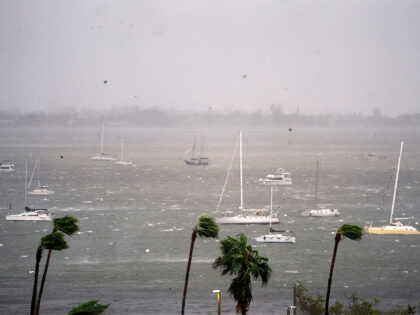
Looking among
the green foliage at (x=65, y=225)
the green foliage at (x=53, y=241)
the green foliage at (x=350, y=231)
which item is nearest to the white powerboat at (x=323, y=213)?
the green foliage at (x=350, y=231)

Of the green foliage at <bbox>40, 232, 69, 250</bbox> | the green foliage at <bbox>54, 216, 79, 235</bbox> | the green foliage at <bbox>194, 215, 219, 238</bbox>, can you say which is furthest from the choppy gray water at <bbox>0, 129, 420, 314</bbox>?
the green foliage at <bbox>40, 232, 69, 250</bbox>

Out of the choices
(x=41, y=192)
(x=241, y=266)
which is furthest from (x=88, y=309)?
(x=41, y=192)

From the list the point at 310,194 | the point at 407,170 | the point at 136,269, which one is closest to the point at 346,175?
the point at 407,170

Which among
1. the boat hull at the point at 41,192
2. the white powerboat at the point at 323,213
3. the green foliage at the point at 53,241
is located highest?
the green foliage at the point at 53,241

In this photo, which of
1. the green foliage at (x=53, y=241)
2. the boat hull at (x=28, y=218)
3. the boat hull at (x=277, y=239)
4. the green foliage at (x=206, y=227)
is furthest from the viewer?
the boat hull at (x=28, y=218)

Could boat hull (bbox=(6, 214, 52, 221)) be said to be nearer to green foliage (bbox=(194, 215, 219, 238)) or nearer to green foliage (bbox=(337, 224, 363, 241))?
green foliage (bbox=(194, 215, 219, 238))

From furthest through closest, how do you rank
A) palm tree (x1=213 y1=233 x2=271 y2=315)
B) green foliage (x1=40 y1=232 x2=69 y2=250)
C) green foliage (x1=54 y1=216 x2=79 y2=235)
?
green foliage (x1=54 y1=216 x2=79 y2=235) < green foliage (x1=40 y1=232 x2=69 y2=250) < palm tree (x1=213 y1=233 x2=271 y2=315)

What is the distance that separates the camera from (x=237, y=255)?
25.0m

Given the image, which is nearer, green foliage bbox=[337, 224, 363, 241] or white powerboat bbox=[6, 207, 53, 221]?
green foliage bbox=[337, 224, 363, 241]

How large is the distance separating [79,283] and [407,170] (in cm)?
10963

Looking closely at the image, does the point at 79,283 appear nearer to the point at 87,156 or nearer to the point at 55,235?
the point at 55,235

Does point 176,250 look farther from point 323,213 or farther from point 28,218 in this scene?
point 323,213

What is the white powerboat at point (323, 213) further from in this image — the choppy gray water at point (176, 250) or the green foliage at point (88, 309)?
the green foliage at point (88, 309)

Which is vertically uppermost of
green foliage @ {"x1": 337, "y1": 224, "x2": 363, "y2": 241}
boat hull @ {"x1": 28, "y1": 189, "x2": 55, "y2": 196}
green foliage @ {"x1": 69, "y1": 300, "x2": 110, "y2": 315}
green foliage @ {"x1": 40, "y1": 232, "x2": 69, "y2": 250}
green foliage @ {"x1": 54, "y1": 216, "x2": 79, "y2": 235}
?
green foliage @ {"x1": 337, "y1": 224, "x2": 363, "y2": 241}
